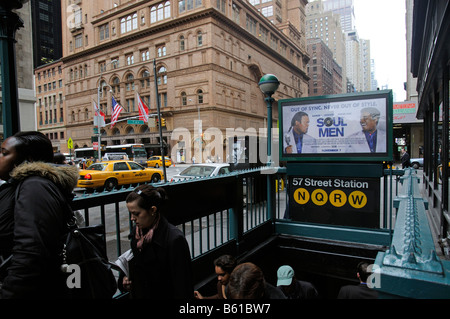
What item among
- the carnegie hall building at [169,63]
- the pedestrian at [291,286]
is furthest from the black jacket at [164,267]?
the carnegie hall building at [169,63]

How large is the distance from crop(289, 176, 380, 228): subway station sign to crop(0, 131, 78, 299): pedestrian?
4.23m

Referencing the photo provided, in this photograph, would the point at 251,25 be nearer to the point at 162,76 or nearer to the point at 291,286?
the point at 162,76

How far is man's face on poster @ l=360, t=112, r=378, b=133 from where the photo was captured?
4.79m

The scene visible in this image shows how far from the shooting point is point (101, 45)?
2296 inches

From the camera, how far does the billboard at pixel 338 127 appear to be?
4707mm

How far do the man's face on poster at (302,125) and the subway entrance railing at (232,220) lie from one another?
773 mm

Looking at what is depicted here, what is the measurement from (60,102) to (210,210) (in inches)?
3086

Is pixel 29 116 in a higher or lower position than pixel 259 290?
higher

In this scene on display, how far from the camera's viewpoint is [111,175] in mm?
17719

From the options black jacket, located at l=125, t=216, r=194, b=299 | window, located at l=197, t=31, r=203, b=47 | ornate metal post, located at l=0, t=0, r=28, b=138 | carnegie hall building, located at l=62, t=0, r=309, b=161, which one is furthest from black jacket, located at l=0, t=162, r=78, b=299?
window, located at l=197, t=31, r=203, b=47
